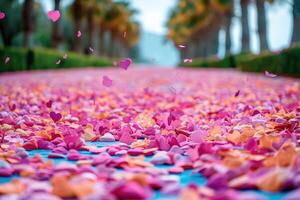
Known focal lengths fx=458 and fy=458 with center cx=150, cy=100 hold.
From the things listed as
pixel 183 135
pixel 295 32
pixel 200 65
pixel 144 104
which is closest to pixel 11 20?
pixel 200 65

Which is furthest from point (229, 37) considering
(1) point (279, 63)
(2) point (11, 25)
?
(1) point (279, 63)

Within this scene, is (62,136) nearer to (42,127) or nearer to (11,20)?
(42,127)

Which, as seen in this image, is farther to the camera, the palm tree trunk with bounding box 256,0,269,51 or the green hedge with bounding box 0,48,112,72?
the palm tree trunk with bounding box 256,0,269,51

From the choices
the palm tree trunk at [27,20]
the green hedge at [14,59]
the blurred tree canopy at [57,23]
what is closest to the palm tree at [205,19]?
the blurred tree canopy at [57,23]

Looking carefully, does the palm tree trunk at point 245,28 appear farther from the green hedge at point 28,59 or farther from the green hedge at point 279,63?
the green hedge at point 28,59

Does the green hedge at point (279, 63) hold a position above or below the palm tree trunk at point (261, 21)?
below

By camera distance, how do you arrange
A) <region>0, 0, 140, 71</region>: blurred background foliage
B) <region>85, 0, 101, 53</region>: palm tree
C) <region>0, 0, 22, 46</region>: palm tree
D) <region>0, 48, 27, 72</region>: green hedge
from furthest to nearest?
1. <region>0, 0, 22, 46</region>: palm tree
2. <region>85, 0, 101, 53</region>: palm tree
3. <region>0, 0, 140, 71</region>: blurred background foliage
4. <region>0, 48, 27, 72</region>: green hedge

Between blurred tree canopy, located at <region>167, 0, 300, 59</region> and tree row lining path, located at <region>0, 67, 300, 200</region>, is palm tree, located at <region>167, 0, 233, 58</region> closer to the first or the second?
blurred tree canopy, located at <region>167, 0, 300, 59</region>

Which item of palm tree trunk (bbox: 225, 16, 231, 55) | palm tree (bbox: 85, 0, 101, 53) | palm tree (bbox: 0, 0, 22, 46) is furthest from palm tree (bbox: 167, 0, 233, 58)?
palm tree (bbox: 0, 0, 22, 46)

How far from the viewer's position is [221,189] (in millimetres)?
1856

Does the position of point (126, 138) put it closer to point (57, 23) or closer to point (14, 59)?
point (14, 59)

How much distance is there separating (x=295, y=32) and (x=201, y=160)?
18491 millimetres

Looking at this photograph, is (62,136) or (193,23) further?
(193,23)

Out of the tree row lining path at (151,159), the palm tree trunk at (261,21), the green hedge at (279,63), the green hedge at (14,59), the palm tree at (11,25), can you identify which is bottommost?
the tree row lining path at (151,159)
